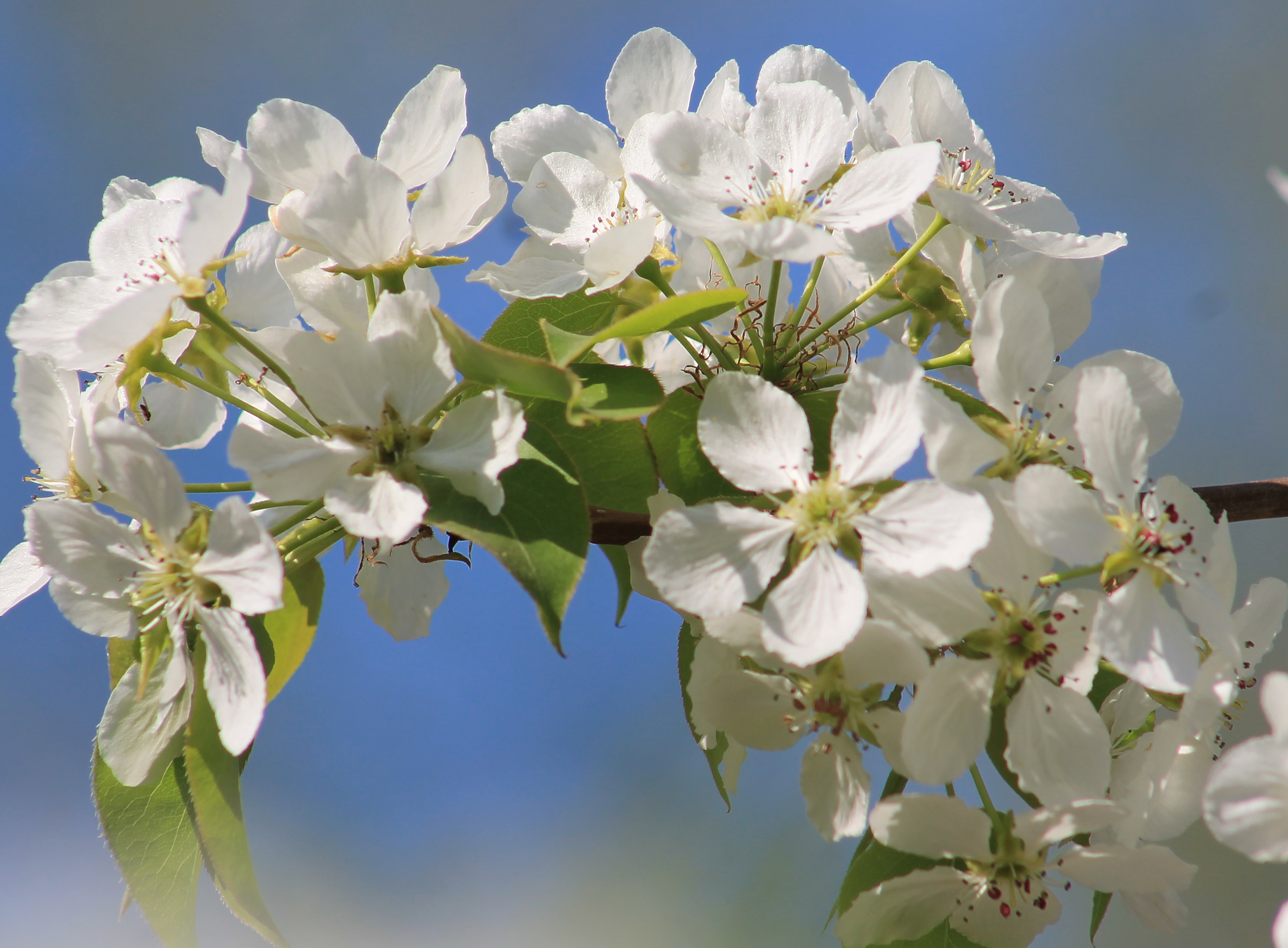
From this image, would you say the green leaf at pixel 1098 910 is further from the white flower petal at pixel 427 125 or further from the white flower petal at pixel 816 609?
the white flower petal at pixel 427 125

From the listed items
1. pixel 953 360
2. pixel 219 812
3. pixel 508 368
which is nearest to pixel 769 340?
pixel 953 360

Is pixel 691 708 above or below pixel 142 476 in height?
below

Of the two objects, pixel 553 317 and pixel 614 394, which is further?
pixel 553 317

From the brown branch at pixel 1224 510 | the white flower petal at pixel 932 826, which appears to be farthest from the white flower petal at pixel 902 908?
the brown branch at pixel 1224 510

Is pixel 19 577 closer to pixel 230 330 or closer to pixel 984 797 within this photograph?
pixel 230 330

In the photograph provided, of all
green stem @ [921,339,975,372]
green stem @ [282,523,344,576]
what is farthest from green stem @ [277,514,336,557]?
green stem @ [921,339,975,372]

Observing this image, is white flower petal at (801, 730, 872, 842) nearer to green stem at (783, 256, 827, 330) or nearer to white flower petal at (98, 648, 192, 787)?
green stem at (783, 256, 827, 330)
